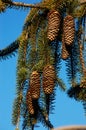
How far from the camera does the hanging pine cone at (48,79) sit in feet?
4.60

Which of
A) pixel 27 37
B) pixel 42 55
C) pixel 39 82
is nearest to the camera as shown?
pixel 39 82

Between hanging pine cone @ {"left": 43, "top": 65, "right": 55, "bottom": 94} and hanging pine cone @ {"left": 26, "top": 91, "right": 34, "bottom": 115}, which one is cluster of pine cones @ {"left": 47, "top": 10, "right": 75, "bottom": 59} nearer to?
hanging pine cone @ {"left": 43, "top": 65, "right": 55, "bottom": 94}

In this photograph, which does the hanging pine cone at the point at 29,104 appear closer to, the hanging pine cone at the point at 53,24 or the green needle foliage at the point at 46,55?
the green needle foliage at the point at 46,55

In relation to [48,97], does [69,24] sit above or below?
above

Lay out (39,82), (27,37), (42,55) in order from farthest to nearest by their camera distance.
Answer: (27,37), (42,55), (39,82)

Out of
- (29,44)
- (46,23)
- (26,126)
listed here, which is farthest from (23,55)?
(26,126)

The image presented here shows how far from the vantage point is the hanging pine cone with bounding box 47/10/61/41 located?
1.51 m

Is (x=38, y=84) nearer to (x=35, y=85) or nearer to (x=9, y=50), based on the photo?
(x=35, y=85)

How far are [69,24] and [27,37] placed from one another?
232 mm

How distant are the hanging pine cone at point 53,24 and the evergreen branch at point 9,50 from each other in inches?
12.5

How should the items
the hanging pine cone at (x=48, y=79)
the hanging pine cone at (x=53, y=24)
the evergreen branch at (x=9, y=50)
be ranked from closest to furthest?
1. the hanging pine cone at (x=48, y=79)
2. the hanging pine cone at (x=53, y=24)
3. the evergreen branch at (x=9, y=50)

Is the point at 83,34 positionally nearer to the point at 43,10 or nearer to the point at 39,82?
the point at 43,10

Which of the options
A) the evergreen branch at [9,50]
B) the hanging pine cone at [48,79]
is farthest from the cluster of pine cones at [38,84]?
the evergreen branch at [9,50]

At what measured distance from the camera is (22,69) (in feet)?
4.99
